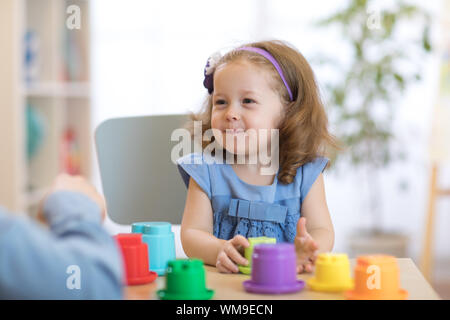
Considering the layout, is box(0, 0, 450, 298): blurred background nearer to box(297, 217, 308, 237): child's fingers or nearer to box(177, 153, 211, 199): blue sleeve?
box(177, 153, 211, 199): blue sleeve

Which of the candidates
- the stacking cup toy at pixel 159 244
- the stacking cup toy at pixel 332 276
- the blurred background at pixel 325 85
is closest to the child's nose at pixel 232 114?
the stacking cup toy at pixel 159 244

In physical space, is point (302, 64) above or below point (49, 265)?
above

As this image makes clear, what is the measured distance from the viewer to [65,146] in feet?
10.9

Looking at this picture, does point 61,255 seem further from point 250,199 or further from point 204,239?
point 250,199

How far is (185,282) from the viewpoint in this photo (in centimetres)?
69

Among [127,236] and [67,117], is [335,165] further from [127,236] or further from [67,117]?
[127,236]

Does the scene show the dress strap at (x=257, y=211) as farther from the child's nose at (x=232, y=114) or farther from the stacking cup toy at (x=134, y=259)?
the stacking cup toy at (x=134, y=259)

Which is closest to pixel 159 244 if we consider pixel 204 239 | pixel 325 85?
pixel 204 239

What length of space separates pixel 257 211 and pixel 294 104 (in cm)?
24

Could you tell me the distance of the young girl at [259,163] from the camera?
1.13m

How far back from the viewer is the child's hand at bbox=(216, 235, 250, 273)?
0.84m

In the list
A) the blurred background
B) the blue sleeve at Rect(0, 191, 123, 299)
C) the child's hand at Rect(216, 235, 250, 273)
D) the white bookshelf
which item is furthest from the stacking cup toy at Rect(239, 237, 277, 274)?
the blurred background
